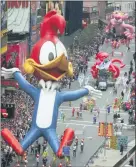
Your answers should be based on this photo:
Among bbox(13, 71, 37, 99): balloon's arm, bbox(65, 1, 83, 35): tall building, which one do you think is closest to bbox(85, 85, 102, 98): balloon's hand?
bbox(13, 71, 37, 99): balloon's arm

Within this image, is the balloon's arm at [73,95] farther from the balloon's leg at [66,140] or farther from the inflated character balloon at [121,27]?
the inflated character balloon at [121,27]

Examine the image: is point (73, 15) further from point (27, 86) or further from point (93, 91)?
point (27, 86)

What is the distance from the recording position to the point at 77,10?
70312mm

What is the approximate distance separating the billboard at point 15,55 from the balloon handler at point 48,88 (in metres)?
15.3

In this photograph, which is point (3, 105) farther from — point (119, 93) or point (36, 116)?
point (119, 93)

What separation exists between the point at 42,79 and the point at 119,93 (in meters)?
22.0

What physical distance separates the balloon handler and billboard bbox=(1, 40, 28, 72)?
15.3 meters

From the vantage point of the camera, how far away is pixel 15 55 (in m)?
43.4

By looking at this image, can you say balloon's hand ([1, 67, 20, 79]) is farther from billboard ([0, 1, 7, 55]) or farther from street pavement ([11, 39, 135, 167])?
billboard ([0, 1, 7, 55])

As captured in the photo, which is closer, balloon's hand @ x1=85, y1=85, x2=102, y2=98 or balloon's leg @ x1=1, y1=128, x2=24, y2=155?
balloon's leg @ x1=1, y1=128, x2=24, y2=155

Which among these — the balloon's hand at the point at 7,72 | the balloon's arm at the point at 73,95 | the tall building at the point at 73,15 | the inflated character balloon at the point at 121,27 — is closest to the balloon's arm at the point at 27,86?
the balloon's hand at the point at 7,72

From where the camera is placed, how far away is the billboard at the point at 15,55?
41.6 m

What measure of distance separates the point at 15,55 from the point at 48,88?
61.2ft

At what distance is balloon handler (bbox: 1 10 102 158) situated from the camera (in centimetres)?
2469
